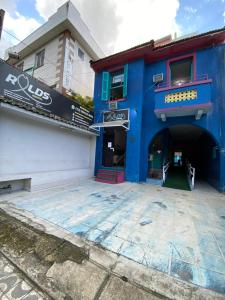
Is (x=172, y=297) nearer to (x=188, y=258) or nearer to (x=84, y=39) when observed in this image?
(x=188, y=258)

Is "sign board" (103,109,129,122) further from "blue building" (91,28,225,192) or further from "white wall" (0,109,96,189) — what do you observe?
"white wall" (0,109,96,189)

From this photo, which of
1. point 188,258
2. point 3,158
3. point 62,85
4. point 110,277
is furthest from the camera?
point 62,85

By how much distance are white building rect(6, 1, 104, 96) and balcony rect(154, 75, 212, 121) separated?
615cm

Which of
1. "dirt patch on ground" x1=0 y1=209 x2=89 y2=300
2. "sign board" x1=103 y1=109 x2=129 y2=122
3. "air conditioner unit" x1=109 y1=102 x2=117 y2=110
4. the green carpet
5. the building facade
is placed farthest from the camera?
"air conditioner unit" x1=109 y1=102 x2=117 y2=110

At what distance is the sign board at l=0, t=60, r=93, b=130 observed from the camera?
4574 mm

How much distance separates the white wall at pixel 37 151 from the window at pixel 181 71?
230 inches

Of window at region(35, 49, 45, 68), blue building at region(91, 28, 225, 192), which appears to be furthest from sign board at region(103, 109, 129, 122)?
window at region(35, 49, 45, 68)

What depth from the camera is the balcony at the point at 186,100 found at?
569 cm

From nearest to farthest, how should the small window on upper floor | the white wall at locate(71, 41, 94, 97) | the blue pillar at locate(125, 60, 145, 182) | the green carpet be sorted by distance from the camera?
the green carpet < the blue pillar at locate(125, 60, 145, 182) < the white wall at locate(71, 41, 94, 97) < the small window on upper floor

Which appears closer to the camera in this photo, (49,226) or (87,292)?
(87,292)

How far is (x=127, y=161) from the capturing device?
734 centimetres

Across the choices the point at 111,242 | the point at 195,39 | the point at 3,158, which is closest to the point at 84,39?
the point at 195,39

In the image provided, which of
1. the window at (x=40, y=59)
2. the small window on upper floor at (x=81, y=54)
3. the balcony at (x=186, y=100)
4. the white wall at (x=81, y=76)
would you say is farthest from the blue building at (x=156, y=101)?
the window at (x=40, y=59)

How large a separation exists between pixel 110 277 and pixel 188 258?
1161 millimetres
